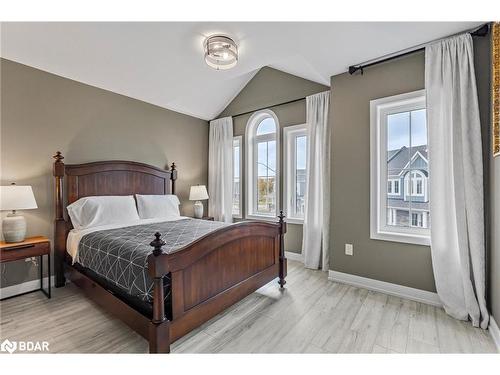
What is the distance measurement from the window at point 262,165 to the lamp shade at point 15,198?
2.94m

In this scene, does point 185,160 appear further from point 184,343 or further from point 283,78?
point 184,343

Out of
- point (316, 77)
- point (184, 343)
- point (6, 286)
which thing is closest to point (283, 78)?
point (316, 77)

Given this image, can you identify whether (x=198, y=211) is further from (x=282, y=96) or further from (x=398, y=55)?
(x=398, y=55)

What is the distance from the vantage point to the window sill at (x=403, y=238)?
2.34m

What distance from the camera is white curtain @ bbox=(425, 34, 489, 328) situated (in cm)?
197

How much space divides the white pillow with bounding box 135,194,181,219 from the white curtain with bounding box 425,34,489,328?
3.26 m

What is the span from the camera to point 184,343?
1.74 m

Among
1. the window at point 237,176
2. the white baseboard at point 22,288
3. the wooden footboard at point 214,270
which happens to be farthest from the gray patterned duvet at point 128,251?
the window at point 237,176

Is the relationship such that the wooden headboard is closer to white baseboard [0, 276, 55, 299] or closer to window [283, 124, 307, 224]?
white baseboard [0, 276, 55, 299]

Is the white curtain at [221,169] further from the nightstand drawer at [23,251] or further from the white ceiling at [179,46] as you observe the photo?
the nightstand drawer at [23,251]

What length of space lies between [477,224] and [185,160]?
405cm

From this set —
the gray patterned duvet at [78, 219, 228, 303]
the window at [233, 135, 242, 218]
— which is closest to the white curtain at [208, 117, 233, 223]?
the window at [233, 135, 242, 218]

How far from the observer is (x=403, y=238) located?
8.02 feet
